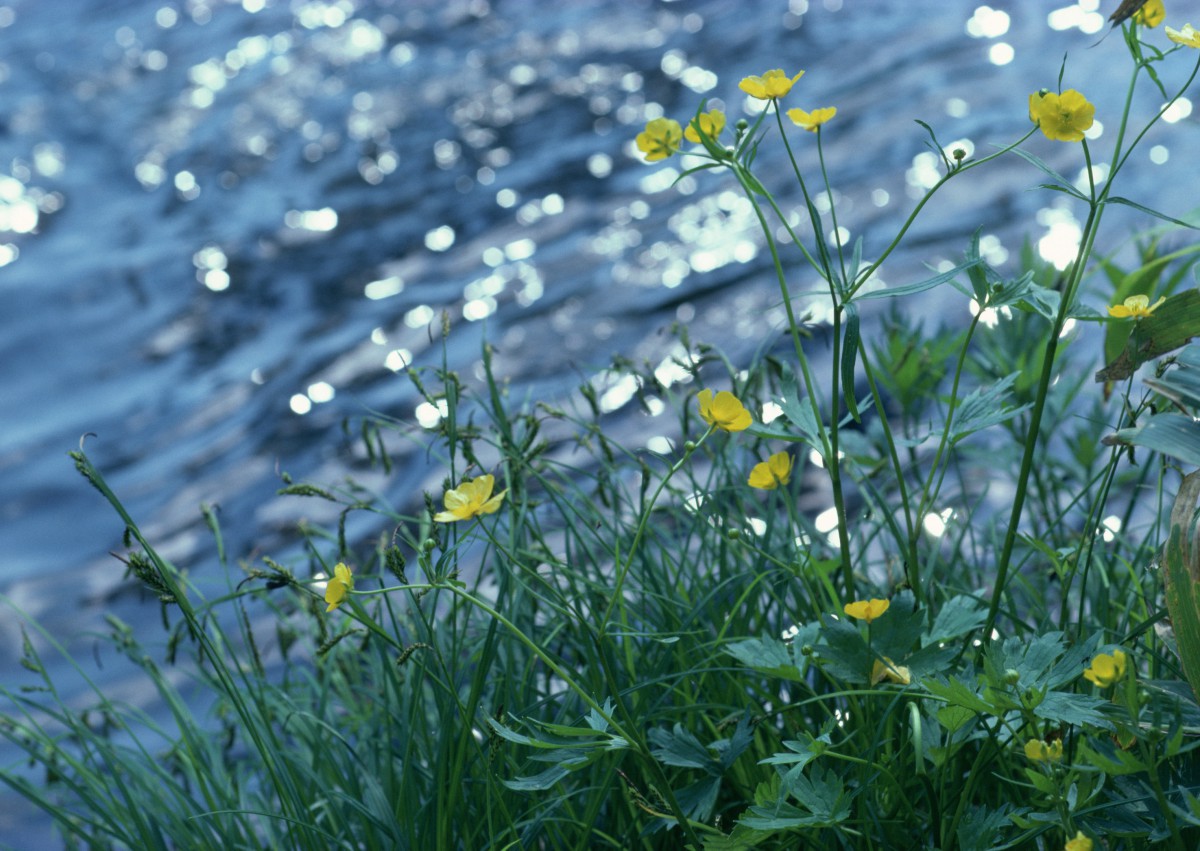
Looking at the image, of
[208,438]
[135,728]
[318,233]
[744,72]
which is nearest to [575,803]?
[135,728]

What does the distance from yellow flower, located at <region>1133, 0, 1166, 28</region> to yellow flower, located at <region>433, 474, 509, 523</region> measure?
59cm

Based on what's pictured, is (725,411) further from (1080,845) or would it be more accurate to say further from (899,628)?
(1080,845)

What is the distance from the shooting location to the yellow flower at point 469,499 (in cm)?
73

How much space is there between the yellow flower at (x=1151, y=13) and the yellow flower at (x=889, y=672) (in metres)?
0.51

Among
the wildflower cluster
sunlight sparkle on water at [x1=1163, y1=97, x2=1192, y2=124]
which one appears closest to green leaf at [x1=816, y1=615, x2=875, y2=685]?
the wildflower cluster

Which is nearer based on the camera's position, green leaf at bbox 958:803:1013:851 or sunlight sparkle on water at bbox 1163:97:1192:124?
green leaf at bbox 958:803:1013:851

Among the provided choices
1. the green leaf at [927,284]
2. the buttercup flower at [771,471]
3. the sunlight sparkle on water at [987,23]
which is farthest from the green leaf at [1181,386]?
the sunlight sparkle on water at [987,23]

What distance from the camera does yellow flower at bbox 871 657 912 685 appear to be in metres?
0.80

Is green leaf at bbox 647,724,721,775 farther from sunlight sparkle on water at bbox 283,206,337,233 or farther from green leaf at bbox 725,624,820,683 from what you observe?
sunlight sparkle on water at bbox 283,206,337,233

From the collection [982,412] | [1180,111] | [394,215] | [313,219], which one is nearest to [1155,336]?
[982,412]

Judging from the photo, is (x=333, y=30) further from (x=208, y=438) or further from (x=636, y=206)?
(x=208, y=438)

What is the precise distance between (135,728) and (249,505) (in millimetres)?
657

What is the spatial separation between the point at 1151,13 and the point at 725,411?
0.46 metres

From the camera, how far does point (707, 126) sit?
902 mm
